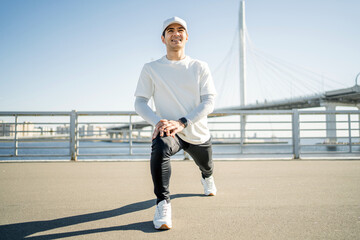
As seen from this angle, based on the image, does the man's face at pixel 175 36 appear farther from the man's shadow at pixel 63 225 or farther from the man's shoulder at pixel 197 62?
the man's shadow at pixel 63 225

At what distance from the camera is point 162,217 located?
3.87ft

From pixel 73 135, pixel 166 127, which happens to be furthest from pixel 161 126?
pixel 73 135

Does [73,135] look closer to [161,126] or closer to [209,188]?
[209,188]

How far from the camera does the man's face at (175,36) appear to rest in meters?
1.55

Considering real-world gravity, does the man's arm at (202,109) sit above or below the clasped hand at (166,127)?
above

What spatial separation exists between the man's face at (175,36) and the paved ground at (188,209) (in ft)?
3.06

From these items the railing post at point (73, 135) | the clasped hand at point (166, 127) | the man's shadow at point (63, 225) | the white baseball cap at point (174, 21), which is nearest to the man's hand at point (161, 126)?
the clasped hand at point (166, 127)

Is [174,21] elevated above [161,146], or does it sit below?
above

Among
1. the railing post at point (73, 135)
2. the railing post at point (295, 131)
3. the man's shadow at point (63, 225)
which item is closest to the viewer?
the man's shadow at point (63, 225)

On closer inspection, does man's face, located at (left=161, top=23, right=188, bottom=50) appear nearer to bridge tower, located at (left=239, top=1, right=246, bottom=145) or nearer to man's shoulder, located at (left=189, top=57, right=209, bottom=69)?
man's shoulder, located at (left=189, top=57, right=209, bottom=69)

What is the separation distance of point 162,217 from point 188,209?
31cm

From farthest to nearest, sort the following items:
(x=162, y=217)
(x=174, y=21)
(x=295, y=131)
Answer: (x=295, y=131), (x=174, y=21), (x=162, y=217)

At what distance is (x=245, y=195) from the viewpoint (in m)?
1.77

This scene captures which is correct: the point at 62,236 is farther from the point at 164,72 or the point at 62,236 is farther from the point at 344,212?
the point at 344,212
